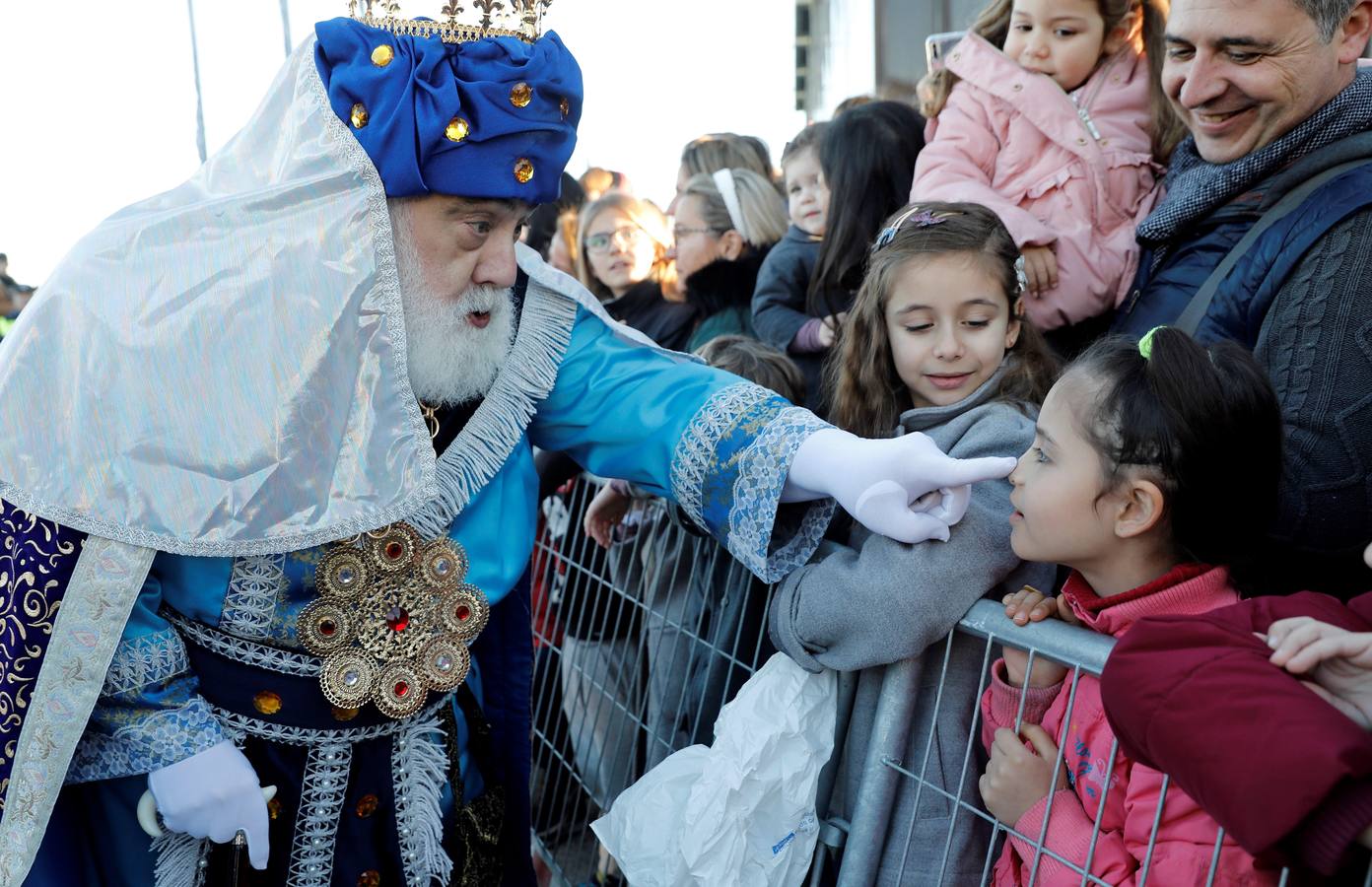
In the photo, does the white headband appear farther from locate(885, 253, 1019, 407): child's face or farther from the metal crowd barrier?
locate(885, 253, 1019, 407): child's face

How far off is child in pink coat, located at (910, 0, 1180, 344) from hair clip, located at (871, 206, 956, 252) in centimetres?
31

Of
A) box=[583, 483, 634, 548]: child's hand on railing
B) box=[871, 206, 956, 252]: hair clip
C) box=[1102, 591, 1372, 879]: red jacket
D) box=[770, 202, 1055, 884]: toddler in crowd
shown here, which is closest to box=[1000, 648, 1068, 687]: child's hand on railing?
box=[770, 202, 1055, 884]: toddler in crowd

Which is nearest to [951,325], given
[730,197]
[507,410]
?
[507,410]

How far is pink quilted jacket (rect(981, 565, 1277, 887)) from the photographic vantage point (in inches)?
53.7

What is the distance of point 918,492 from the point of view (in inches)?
68.5

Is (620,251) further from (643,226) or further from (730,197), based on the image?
(730,197)

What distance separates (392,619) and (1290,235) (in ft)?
5.15

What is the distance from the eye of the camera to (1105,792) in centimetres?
146

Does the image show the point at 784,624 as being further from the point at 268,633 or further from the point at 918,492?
the point at 268,633

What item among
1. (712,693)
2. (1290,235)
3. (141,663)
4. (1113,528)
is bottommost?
(712,693)

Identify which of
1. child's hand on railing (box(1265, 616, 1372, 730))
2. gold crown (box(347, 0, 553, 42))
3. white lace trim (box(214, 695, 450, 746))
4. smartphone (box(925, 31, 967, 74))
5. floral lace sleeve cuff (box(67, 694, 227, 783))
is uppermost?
gold crown (box(347, 0, 553, 42))

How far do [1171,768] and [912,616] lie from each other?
0.53 m

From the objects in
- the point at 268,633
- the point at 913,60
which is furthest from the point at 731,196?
the point at 913,60

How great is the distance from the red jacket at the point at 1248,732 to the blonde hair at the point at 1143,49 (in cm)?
152
